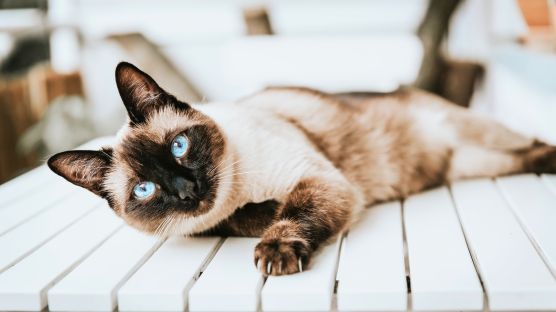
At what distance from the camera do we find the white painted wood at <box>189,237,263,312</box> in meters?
1.20

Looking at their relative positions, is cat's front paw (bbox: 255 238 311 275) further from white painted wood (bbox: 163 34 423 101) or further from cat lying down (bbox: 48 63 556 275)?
white painted wood (bbox: 163 34 423 101)

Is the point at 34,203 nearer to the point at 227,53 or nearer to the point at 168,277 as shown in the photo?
the point at 168,277

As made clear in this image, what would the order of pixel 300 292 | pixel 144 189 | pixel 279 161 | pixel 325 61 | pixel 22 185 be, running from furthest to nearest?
pixel 325 61
pixel 22 185
pixel 279 161
pixel 144 189
pixel 300 292

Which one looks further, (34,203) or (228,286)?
(34,203)

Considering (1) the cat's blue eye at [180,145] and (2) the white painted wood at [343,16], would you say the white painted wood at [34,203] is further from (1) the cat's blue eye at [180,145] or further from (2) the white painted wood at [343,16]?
(2) the white painted wood at [343,16]

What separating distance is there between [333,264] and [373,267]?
89 millimetres

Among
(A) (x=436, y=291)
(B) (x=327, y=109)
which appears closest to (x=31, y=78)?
(B) (x=327, y=109)

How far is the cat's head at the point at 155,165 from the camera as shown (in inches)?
52.5

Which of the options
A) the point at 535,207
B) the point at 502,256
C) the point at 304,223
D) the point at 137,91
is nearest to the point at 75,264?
the point at 137,91

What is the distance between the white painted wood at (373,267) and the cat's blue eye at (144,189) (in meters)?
0.47

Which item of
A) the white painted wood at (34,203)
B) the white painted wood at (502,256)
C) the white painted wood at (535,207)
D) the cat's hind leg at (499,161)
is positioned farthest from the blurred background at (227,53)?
the white painted wood at (502,256)

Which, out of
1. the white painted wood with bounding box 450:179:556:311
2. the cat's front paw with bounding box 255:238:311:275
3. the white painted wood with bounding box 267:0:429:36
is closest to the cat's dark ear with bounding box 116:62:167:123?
the cat's front paw with bounding box 255:238:311:275

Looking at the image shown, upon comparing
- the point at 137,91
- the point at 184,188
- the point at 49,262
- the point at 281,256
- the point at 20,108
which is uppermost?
the point at 137,91

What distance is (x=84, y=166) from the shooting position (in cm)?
140
